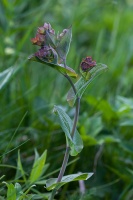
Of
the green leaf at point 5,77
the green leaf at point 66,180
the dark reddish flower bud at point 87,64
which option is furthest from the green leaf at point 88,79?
the green leaf at point 5,77

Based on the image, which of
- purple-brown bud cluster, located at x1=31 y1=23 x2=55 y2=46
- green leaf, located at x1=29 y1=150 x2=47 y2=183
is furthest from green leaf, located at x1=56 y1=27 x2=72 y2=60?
green leaf, located at x1=29 y1=150 x2=47 y2=183

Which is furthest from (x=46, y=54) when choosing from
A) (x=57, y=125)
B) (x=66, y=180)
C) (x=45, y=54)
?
(x=57, y=125)

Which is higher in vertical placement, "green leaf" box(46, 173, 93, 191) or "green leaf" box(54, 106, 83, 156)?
"green leaf" box(54, 106, 83, 156)

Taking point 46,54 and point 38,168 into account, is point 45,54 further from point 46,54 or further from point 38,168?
point 38,168

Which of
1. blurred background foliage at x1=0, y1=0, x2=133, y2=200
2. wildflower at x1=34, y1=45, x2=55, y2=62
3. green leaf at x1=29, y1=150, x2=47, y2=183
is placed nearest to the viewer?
wildflower at x1=34, y1=45, x2=55, y2=62

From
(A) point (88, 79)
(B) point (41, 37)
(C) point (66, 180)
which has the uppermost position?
(B) point (41, 37)

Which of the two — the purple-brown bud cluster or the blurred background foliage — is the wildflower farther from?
the blurred background foliage

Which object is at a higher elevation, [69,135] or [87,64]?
[87,64]

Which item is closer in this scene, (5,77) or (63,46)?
(63,46)

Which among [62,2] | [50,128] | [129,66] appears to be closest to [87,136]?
[50,128]

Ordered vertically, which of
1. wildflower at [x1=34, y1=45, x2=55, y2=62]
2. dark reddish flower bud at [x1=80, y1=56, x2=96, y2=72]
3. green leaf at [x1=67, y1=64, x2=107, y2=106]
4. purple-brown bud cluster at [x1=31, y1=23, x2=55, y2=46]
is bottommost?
green leaf at [x1=67, y1=64, x2=107, y2=106]

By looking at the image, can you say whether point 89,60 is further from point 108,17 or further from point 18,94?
point 108,17
